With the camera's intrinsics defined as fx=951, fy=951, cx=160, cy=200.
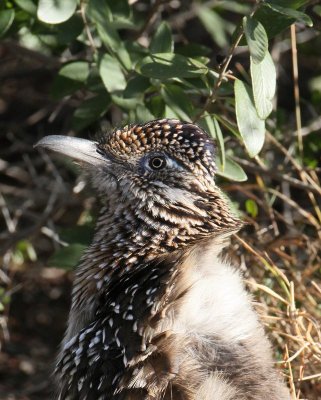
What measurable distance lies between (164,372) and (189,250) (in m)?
0.56

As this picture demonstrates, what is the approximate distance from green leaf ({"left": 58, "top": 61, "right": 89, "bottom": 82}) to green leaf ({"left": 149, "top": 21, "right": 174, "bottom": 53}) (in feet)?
1.47

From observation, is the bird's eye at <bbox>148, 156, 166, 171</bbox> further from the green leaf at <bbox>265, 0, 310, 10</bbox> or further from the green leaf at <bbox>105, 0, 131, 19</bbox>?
the green leaf at <bbox>105, 0, 131, 19</bbox>

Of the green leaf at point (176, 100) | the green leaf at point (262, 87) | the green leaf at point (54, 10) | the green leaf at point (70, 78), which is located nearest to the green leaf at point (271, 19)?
the green leaf at point (262, 87)

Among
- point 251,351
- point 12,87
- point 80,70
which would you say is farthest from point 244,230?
point 12,87

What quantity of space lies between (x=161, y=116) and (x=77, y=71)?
0.54m

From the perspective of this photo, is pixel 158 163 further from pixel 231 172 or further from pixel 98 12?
pixel 98 12

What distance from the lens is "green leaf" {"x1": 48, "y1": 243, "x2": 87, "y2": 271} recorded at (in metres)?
4.85

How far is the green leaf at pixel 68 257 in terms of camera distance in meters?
4.85

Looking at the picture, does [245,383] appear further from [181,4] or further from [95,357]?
[181,4]

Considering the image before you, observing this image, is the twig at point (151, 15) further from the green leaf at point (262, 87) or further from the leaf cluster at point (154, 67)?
the green leaf at point (262, 87)

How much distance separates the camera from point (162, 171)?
4.02 meters

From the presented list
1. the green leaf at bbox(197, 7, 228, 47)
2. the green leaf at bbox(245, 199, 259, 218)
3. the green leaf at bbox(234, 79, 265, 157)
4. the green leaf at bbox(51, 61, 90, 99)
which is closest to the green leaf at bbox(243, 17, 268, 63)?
the green leaf at bbox(234, 79, 265, 157)

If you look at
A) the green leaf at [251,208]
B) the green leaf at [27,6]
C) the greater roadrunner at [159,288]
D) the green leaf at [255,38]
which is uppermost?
the green leaf at [255,38]

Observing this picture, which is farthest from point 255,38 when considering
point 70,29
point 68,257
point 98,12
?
point 68,257
